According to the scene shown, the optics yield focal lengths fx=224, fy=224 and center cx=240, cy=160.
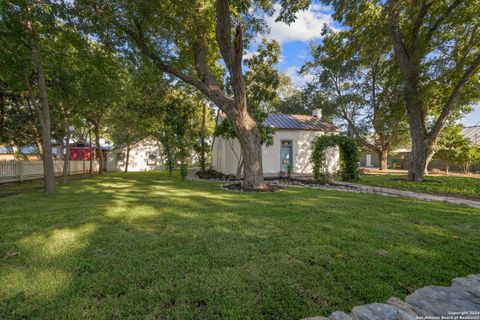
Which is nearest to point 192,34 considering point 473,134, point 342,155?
point 342,155

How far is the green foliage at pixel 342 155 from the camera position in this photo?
10844 millimetres

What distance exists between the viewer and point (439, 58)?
10.5m

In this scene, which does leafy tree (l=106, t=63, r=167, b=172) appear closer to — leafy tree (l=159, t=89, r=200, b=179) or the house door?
Answer: leafy tree (l=159, t=89, r=200, b=179)

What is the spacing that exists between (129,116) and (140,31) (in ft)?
40.2

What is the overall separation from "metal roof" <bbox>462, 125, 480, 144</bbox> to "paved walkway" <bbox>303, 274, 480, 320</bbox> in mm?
30925

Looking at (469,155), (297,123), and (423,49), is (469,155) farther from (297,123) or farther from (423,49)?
(297,123)

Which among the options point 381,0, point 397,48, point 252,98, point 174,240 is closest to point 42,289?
point 174,240

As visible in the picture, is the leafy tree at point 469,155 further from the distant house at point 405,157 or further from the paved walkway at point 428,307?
the paved walkway at point 428,307

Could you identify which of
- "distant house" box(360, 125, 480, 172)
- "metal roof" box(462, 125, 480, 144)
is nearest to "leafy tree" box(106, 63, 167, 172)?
"distant house" box(360, 125, 480, 172)

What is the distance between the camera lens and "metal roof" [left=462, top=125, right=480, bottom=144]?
77.5 ft

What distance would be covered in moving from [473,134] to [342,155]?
80.8 ft

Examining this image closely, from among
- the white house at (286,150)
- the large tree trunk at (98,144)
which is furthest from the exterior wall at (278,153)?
the large tree trunk at (98,144)

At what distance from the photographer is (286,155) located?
15.2 meters

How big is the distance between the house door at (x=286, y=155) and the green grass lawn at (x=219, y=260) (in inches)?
402
